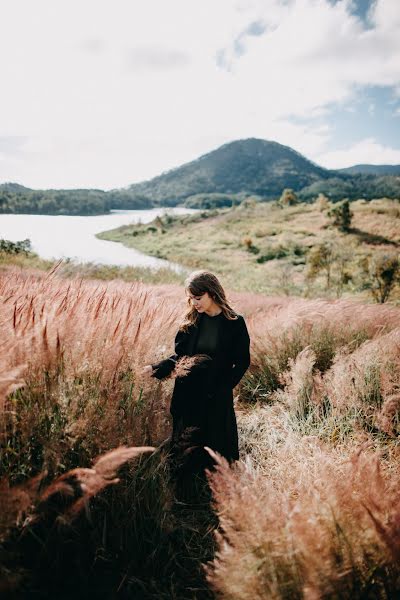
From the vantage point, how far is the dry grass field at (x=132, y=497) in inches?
54.0

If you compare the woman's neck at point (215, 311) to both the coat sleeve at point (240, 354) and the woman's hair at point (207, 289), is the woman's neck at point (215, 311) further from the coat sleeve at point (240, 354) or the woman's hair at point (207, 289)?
the coat sleeve at point (240, 354)

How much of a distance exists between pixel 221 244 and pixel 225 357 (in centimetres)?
→ 4009

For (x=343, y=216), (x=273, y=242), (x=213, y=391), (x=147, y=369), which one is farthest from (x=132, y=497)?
(x=343, y=216)

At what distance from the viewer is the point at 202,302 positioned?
2.76 m

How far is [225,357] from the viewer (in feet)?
9.07

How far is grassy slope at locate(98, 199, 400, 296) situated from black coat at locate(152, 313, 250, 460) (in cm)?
1444

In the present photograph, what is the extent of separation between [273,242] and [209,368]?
3706 cm

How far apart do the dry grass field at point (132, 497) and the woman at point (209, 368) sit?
0.68 ft

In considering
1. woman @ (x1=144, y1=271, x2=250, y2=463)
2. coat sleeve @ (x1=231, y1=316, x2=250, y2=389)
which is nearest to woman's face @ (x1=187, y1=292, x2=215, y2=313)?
woman @ (x1=144, y1=271, x2=250, y2=463)

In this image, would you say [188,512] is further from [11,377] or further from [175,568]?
[11,377]

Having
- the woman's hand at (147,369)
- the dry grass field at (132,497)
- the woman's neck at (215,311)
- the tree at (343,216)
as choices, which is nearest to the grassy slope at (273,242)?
the tree at (343,216)

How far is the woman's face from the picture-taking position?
275 cm

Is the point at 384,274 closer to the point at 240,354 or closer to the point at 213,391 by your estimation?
the point at 240,354

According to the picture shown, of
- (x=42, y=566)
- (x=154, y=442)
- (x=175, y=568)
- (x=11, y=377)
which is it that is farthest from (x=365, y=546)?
(x=11, y=377)
